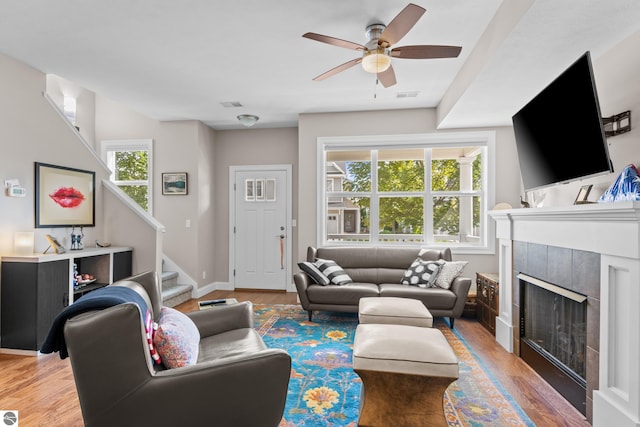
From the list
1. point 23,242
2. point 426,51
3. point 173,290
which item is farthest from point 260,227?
point 426,51

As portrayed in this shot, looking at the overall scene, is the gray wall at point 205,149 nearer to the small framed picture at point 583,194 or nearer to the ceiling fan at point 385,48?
the small framed picture at point 583,194

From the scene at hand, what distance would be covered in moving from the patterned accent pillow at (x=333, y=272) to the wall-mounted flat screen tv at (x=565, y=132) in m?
2.09

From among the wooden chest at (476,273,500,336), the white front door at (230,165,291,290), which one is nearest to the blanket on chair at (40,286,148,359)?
the wooden chest at (476,273,500,336)

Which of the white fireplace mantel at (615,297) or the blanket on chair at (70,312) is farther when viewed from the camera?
the white fireplace mantel at (615,297)

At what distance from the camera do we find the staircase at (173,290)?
4.44 meters

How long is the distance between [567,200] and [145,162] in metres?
5.47

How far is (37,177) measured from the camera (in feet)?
10.7

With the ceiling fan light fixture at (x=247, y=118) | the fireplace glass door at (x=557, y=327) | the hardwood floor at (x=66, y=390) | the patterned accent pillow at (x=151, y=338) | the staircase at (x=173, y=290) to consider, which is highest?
the ceiling fan light fixture at (x=247, y=118)

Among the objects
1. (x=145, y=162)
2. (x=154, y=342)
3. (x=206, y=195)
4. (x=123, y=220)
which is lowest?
(x=154, y=342)

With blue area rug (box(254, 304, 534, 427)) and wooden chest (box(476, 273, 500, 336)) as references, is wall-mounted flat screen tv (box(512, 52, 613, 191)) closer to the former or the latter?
wooden chest (box(476, 273, 500, 336))

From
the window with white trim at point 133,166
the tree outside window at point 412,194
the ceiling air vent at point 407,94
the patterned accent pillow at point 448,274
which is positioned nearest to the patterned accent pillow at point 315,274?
the tree outside window at point 412,194

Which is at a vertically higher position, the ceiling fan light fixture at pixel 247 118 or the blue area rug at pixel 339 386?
the ceiling fan light fixture at pixel 247 118

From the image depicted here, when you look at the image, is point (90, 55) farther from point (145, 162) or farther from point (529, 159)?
point (529, 159)

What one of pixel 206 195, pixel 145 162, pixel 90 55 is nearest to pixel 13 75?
pixel 90 55
